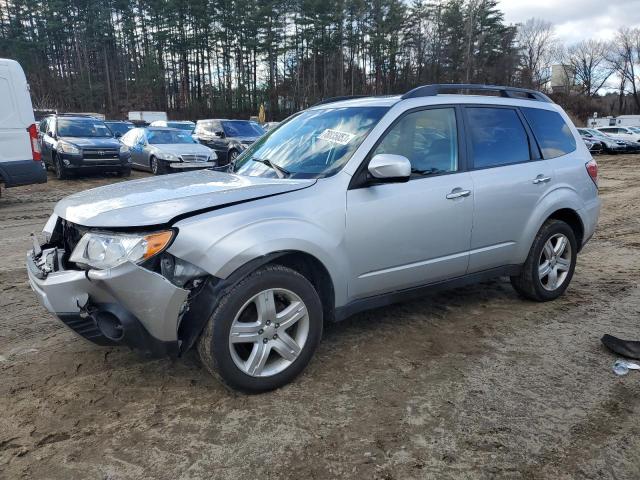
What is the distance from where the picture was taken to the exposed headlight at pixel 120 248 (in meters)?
2.67

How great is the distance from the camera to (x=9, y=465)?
7.91 feet

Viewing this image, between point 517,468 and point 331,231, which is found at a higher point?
point 331,231

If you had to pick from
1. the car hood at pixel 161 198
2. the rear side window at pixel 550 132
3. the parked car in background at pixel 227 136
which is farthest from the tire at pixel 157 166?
the rear side window at pixel 550 132

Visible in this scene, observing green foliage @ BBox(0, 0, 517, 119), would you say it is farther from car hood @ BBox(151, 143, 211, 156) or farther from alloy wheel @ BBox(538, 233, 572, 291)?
alloy wheel @ BBox(538, 233, 572, 291)

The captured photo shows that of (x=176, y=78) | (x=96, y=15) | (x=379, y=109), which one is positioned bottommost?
(x=379, y=109)

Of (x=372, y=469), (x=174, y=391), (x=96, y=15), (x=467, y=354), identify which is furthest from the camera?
(x=96, y=15)

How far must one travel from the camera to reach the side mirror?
322cm

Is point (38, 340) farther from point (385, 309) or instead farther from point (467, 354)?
point (467, 354)

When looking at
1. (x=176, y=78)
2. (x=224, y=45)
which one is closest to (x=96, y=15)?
(x=176, y=78)

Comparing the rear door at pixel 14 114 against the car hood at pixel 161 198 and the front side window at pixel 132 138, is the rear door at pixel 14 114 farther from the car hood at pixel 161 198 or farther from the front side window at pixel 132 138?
the car hood at pixel 161 198

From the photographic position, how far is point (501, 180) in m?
4.09

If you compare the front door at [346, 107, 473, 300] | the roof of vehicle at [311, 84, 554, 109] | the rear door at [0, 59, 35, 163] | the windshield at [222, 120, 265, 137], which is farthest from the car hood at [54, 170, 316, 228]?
the windshield at [222, 120, 265, 137]

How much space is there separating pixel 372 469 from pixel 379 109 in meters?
2.41

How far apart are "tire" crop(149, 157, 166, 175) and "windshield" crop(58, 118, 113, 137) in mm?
1400
